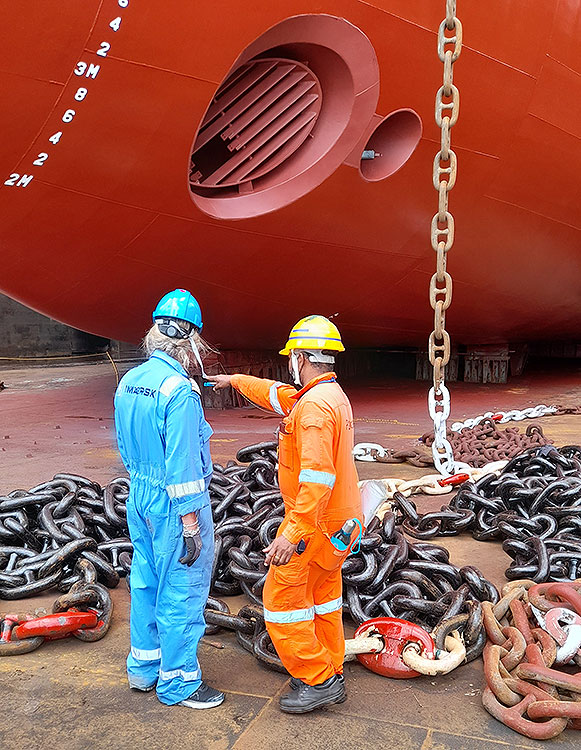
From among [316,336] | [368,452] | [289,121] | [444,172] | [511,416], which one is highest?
[289,121]

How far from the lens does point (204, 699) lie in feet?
7.77

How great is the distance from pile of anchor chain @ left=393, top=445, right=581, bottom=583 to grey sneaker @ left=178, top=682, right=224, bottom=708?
60.4 inches

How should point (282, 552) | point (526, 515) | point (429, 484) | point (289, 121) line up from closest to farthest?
point (282, 552) → point (526, 515) → point (429, 484) → point (289, 121)

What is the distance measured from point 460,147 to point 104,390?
23.5ft

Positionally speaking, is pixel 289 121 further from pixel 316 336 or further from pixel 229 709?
pixel 229 709

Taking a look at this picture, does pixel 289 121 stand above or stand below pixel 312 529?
above

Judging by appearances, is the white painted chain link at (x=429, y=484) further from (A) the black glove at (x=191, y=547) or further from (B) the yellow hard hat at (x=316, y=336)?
(A) the black glove at (x=191, y=547)

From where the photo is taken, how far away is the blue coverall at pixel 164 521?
2369mm

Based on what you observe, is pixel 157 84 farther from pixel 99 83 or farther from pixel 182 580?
pixel 182 580

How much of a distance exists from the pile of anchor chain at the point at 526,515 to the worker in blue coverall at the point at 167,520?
160 centimetres

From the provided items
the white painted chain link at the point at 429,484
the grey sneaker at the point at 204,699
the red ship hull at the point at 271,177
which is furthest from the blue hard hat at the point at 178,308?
the red ship hull at the point at 271,177

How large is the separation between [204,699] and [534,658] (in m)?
1.16

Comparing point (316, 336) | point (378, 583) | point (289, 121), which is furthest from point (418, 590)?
point (289, 121)

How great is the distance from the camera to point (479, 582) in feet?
9.55
